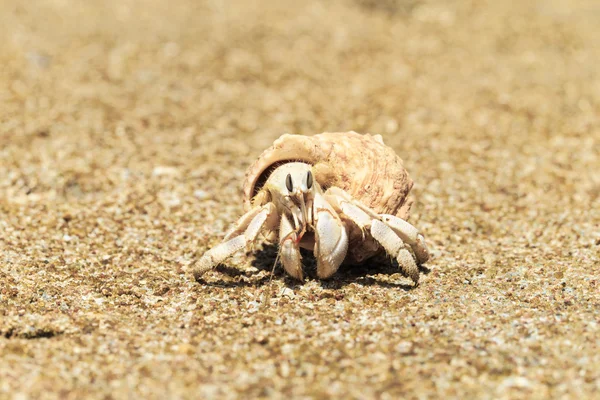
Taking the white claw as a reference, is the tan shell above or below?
above

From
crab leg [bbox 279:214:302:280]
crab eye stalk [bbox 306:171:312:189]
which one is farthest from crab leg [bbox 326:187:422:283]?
crab leg [bbox 279:214:302:280]

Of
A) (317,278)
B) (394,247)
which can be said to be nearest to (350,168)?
(394,247)

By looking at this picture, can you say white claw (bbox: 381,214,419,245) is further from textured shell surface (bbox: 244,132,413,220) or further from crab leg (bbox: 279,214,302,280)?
crab leg (bbox: 279,214,302,280)

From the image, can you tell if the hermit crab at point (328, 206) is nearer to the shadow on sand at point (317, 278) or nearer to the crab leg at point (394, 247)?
the crab leg at point (394, 247)

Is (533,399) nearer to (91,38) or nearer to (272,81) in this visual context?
(272,81)

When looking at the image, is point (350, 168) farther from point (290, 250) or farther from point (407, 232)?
point (290, 250)

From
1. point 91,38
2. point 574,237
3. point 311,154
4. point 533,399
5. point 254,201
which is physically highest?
point 91,38

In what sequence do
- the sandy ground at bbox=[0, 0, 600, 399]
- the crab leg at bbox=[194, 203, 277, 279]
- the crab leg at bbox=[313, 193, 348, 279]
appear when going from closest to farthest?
the sandy ground at bbox=[0, 0, 600, 399], the crab leg at bbox=[313, 193, 348, 279], the crab leg at bbox=[194, 203, 277, 279]

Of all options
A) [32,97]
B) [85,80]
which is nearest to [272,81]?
[85,80]
